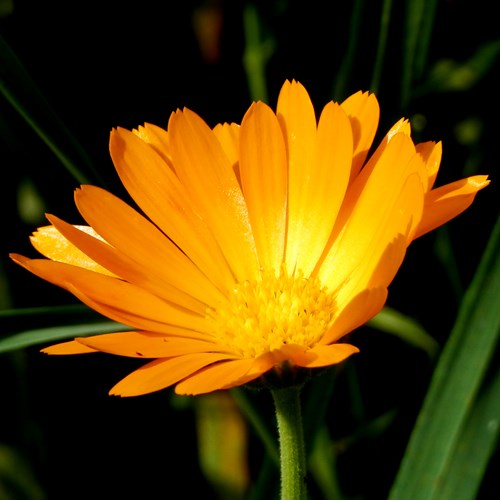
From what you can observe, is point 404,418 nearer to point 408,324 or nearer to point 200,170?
point 408,324

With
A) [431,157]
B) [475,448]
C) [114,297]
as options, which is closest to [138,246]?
[114,297]

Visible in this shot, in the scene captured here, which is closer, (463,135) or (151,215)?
(151,215)

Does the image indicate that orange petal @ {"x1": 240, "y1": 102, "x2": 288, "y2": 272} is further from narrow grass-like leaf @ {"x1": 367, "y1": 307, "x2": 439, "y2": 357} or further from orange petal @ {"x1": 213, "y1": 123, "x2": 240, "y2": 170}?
narrow grass-like leaf @ {"x1": 367, "y1": 307, "x2": 439, "y2": 357}

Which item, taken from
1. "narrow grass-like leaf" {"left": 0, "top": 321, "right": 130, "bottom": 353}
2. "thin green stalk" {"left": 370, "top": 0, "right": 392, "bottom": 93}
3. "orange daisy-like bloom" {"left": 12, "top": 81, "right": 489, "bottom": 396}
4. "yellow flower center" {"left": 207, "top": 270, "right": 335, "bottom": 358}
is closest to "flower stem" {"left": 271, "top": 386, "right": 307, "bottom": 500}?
"orange daisy-like bloom" {"left": 12, "top": 81, "right": 489, "bottom": 396}

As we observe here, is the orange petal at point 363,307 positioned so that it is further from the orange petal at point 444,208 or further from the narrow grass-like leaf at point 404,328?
the narrow grass-like leaf at point 404,328

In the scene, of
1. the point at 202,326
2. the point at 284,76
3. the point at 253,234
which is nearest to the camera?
the point at 202,326

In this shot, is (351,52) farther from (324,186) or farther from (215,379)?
(215,379)

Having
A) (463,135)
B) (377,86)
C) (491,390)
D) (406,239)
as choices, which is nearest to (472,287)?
(491,390)
